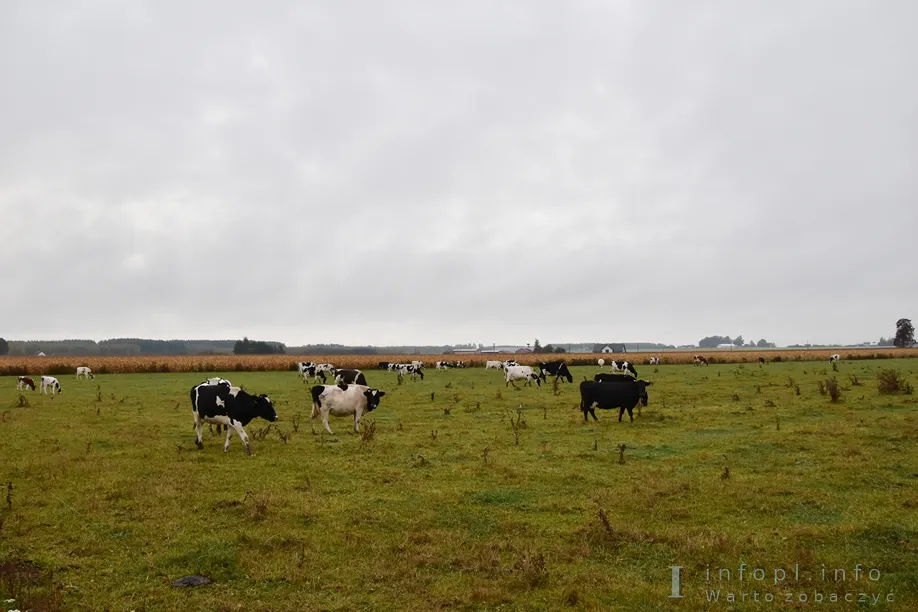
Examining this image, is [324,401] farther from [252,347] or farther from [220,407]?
[252,347]

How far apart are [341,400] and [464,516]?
384 inches

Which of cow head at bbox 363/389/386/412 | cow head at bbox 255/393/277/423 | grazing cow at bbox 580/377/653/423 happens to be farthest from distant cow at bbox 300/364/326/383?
grazing cow at bbox 580/377/653/423

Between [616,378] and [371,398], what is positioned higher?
[616,378]

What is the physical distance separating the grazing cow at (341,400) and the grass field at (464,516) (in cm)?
107

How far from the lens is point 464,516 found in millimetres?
10164

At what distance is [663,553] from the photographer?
8.45 meters

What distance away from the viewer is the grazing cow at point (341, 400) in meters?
18.9

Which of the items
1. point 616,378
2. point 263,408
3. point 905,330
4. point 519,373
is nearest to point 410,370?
point 519,373

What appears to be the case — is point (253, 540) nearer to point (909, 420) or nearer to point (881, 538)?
point (881, 538)

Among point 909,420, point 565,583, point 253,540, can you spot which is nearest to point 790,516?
point 565,583

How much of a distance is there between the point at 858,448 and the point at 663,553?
31.6 ft

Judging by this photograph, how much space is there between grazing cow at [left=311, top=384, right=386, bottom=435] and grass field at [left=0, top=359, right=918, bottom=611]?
1065 mm

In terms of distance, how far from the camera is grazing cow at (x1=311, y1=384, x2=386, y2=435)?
1894 cm

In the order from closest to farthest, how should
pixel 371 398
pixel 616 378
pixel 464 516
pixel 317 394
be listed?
pixel 464 516 < pixel 317 394 < pixel 371 398 < pixel 616 378
